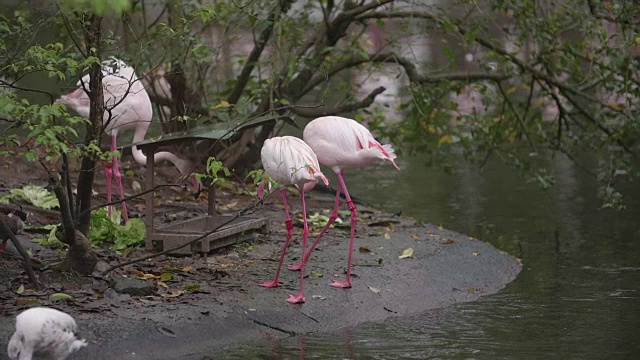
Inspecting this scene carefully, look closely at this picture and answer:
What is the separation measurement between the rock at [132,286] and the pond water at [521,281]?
0.81 metres

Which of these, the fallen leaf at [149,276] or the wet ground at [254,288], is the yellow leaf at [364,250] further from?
the fallen leaf at [149,276]

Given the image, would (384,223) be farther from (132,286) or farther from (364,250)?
(132,286)

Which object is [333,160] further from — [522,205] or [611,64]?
[522,205]

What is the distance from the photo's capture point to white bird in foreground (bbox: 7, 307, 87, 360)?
5.46 metres

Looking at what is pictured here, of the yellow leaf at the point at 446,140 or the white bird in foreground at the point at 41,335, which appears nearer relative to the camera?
the white bird in foreground at the point at 41,335

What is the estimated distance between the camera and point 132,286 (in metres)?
7.16

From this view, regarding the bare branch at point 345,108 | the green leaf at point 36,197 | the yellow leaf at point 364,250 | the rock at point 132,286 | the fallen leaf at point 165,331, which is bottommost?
the fallen leaf at point 165,331

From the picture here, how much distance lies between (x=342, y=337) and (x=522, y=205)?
5.72 metres

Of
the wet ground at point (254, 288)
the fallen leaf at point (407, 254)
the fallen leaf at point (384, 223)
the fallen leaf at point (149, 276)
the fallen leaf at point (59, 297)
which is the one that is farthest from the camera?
the fallen leaf at point (384, 223)

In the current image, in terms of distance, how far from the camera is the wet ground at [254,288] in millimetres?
6703

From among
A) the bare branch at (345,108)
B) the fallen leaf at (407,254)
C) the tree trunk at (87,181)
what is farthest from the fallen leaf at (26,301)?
the bare branch at (345,108)

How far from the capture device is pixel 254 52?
11172 millimetres

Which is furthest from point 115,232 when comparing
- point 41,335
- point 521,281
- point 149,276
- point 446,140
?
point 446,140

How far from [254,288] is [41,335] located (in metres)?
2.35
